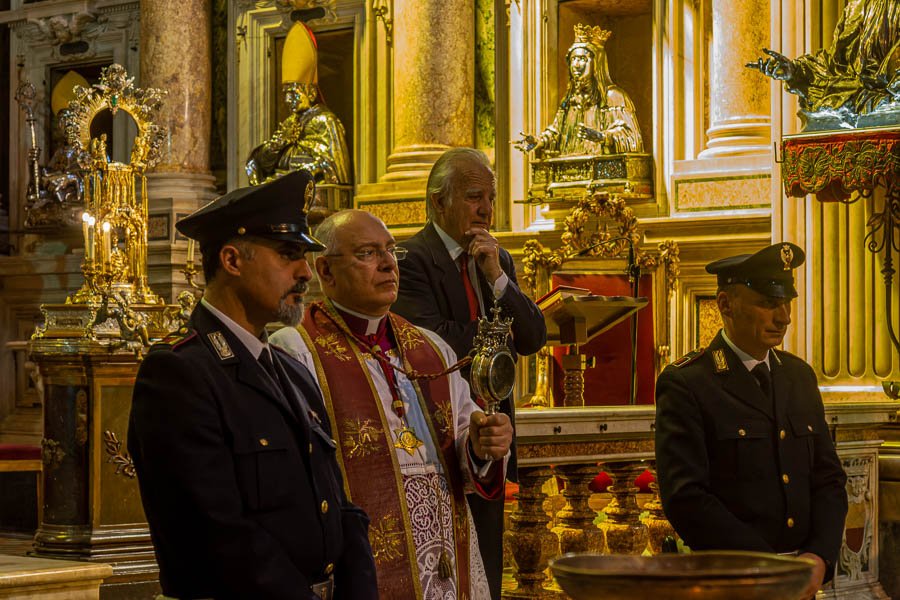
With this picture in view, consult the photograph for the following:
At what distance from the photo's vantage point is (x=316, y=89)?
1104cm

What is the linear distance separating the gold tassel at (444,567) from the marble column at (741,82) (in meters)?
6.11

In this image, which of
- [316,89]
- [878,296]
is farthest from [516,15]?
[878,296]

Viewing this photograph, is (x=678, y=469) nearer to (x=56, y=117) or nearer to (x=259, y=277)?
(x=259, y=277)

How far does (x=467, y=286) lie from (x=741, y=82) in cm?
562

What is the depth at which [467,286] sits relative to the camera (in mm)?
3514

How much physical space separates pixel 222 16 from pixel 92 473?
6.63 meters

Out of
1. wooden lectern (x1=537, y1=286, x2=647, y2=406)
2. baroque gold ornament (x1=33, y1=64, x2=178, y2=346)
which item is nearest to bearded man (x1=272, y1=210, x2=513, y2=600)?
wooden lectern (x1=537, y1=286, x2=647, y2=406)

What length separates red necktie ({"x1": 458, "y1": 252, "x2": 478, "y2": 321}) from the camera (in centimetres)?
351

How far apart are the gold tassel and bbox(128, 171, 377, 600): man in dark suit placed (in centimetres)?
55

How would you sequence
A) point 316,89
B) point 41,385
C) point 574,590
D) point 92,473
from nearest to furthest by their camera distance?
point 574,590
point 92,473
point 41,385
point 316,89

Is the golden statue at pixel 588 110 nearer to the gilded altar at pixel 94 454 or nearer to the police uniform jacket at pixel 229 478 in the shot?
the gilded altar at pixel 94 454

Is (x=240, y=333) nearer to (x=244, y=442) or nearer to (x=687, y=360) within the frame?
(x=244, y=442)

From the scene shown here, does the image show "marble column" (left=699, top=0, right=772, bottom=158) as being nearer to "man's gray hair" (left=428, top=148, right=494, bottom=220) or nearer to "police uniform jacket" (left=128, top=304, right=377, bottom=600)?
"man's gray hair" (left=428, top=148, right=494, bottom=220)

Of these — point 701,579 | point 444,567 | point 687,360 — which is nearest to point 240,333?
point 444,567
